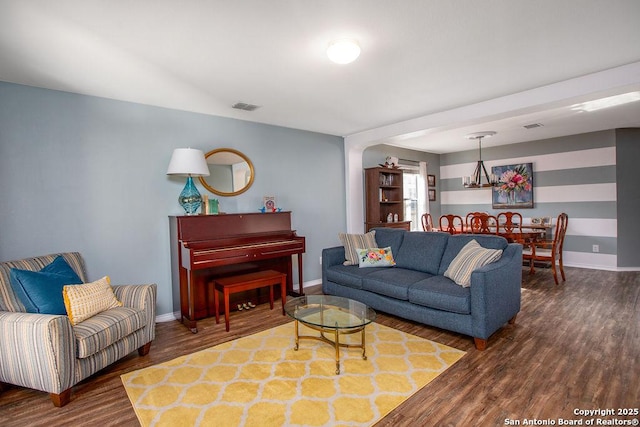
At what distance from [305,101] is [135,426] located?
121 inches

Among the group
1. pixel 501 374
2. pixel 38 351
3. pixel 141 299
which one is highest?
pixel 141 299

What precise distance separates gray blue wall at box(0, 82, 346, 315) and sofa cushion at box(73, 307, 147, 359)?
3.11 feet

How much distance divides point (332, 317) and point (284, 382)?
0.63m

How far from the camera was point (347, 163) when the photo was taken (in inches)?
211

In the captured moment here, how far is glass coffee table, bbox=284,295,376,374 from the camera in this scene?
2.47 metres

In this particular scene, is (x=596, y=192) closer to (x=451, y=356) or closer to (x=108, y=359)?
(x=451, y=356)

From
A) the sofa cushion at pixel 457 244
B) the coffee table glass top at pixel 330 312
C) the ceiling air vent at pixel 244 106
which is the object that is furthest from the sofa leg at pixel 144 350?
the sofa cushion at pixel 457 244

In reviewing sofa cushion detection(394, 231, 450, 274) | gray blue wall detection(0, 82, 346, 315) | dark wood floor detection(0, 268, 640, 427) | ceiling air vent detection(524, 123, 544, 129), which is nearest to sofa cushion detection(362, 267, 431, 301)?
sofa cushion detection(394, 231, 450, 274)

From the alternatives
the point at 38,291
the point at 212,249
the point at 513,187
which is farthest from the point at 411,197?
the point at 38,291

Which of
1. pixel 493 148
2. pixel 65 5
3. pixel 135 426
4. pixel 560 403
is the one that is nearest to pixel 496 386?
pixel 560 403

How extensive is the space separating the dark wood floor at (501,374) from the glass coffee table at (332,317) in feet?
1.91

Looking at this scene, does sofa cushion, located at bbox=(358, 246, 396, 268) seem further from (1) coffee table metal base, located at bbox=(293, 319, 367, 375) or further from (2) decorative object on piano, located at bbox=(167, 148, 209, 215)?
(2) decorative object on piano, located at bbox=(167, 148, 209, 215)

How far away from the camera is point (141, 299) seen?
2721 millimetres

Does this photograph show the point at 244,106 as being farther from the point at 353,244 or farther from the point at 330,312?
the point at 330,312
